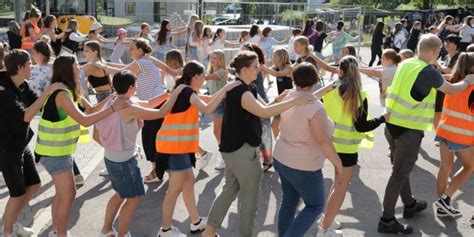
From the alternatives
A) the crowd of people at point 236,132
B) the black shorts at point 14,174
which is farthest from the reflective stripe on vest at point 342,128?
the black shorts at point 14,174

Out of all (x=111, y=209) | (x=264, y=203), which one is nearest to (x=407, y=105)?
(x=264, y=203)

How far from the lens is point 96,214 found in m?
5.45

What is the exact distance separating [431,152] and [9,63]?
243 inches

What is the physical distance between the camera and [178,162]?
15.0 ft

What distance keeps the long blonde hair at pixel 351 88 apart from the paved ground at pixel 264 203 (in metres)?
1.30

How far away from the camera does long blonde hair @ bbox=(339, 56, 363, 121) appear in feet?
14.9

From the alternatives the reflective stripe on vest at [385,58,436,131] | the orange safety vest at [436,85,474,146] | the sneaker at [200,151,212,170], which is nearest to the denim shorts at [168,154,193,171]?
the reflective stripe on vest at [385,58,436,131]

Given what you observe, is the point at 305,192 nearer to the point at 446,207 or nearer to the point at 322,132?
the point at 322,132

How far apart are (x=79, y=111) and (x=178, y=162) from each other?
95cm

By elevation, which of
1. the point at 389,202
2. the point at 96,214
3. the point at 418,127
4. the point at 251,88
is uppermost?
the point at 251,88

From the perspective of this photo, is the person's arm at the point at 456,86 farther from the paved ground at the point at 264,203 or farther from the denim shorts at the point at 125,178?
the denim shorts at the point at 125,178

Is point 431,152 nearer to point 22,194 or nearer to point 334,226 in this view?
point 334,226

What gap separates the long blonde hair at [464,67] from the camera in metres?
5.15

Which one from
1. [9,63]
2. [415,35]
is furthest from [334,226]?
[415,35]
